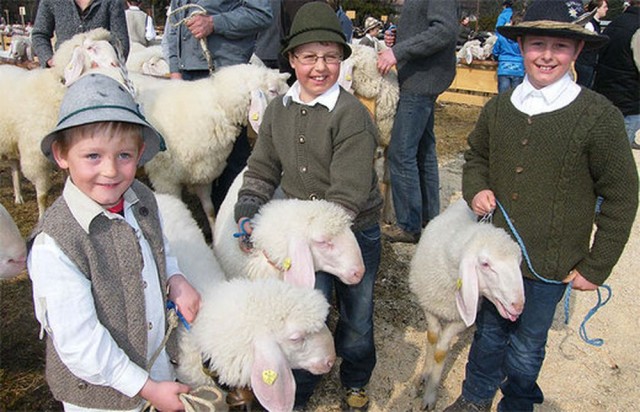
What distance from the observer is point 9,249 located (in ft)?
6.32

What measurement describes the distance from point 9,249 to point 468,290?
6.20 ft

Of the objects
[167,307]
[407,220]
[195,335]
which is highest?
[167,307]

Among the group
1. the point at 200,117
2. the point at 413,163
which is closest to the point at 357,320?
the point at 200,117

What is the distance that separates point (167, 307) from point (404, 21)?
3.12 meters

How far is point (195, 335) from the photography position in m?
1.75

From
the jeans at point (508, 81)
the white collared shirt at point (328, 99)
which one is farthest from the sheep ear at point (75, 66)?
the jeans at point (508, 81)

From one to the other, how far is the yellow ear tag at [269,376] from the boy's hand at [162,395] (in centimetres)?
25

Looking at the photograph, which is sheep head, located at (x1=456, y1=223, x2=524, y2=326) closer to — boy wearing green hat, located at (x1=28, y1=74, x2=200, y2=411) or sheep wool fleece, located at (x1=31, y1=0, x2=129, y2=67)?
boy wearing green hat, located at (x1=28, y1=74, x2=200, y2=411)

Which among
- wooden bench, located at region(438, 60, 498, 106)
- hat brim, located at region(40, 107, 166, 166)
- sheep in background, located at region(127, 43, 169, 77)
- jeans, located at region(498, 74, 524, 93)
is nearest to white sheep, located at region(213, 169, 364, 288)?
hat brim, located at region(40, 107, 166, 166)

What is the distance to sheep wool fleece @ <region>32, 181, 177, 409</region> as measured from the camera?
4.45 feet

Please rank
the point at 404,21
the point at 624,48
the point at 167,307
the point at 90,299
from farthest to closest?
the point at 624,48
the point at 404,21
the point at 167,307
the point at 90,299

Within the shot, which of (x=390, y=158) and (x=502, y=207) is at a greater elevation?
(x=502, y=207)

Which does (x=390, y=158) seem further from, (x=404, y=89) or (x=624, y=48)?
(x=624, y=48)

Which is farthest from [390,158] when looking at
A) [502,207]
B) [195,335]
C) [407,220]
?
[195,335]
